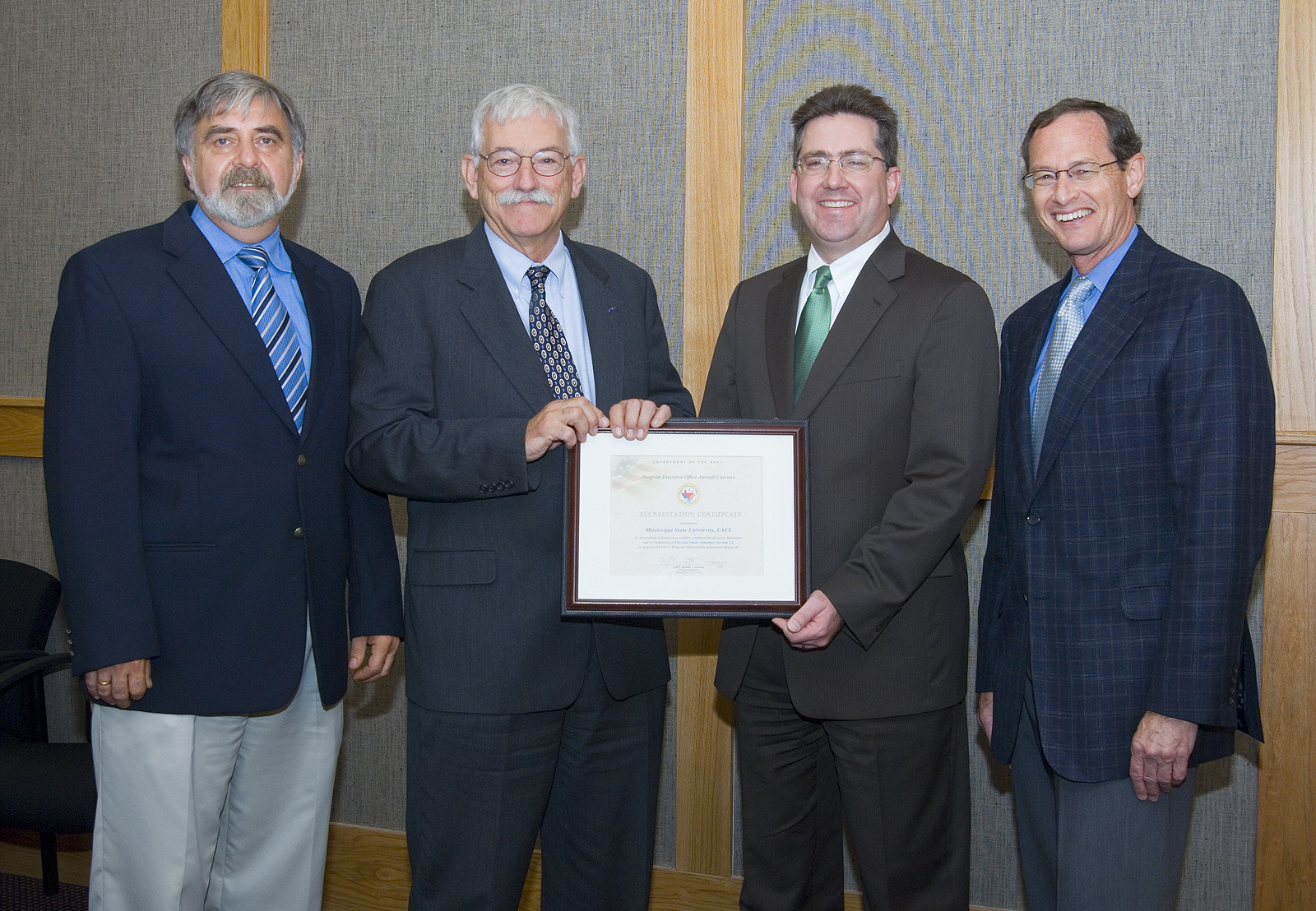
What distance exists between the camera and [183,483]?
1983 mm

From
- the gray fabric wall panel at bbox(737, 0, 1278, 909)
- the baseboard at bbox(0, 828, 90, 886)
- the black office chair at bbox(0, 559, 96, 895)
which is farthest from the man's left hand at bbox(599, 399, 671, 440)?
the baseboard at bbox(0, 828, 90, 886)

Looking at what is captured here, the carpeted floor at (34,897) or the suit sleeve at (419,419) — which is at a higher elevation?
the suit sleeve at (419,419)

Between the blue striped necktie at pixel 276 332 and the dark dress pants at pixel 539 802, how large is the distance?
0.72 meters

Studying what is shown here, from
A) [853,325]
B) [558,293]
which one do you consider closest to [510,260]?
[558,293]

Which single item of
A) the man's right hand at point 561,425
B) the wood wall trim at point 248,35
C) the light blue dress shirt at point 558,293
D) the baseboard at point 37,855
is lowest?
the baseboard at point 37,855

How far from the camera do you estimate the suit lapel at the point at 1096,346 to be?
6.16 feet

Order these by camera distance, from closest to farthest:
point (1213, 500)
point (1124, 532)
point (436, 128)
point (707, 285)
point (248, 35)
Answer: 1. point (1213, 500)
2. point (1124, 532)
3. point (707, 285)
4. point (436, 128)
5. point (248, 35)

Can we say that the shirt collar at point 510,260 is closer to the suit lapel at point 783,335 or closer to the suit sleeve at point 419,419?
the suit sleeve at point 419,419

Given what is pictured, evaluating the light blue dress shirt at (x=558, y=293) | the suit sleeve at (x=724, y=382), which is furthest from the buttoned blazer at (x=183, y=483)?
the suit sleeve at (x=724, y=382)

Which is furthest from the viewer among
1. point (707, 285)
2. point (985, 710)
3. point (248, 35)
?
point (248, 35)

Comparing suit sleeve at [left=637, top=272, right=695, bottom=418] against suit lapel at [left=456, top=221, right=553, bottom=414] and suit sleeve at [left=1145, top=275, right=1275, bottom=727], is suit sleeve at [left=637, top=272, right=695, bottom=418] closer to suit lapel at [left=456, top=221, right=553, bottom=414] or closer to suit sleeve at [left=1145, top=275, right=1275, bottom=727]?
suit lapel at [left=456, top=221, right=553, bottom=414]

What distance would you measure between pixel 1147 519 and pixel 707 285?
153 cm

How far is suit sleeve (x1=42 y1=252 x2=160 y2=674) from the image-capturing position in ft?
6.18

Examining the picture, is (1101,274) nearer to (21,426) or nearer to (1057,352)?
(1057,352)
